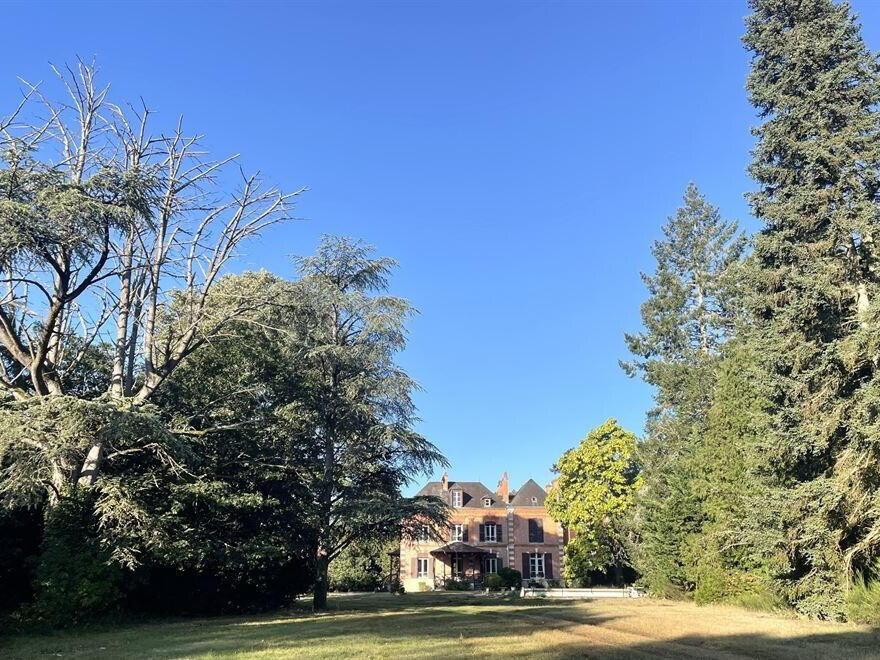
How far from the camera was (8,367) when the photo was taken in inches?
822

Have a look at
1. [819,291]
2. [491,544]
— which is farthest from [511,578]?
[819,291]

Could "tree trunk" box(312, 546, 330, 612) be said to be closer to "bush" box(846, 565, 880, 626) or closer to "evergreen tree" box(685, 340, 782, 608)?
"evergreen tree" box(685, 340, 782, 608)

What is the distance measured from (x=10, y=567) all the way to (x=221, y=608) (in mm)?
7038

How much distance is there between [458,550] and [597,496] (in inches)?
574

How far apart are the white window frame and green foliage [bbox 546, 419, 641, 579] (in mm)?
→ 10477

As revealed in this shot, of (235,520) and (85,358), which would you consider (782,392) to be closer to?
(235,520)

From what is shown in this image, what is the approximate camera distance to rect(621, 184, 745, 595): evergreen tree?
30578 mm

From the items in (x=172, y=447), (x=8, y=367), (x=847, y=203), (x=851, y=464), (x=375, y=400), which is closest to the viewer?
(x=851, y=464)

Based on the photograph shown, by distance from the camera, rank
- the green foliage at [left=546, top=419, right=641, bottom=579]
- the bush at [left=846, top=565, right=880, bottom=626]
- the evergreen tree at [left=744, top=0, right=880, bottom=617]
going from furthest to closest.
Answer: the green foliage at [left=546, top=419, right=641, bottom=579] → the evergreen tree at [left=744, top=0, right=880, bottom=617] → the bush at [left=846, top=565, right=880, bottom=626]

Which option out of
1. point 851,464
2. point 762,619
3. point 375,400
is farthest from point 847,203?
point 375,400

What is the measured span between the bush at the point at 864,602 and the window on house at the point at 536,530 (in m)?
39.3

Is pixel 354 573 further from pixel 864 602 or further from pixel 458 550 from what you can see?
pixel 864 602

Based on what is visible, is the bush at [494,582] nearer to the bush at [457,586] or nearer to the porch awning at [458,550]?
the bush at [457,586]

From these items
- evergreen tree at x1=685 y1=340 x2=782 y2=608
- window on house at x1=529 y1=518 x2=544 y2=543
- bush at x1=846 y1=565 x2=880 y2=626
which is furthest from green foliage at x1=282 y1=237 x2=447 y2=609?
window on house at x1=529 y1=518 x2=544 y2=543
